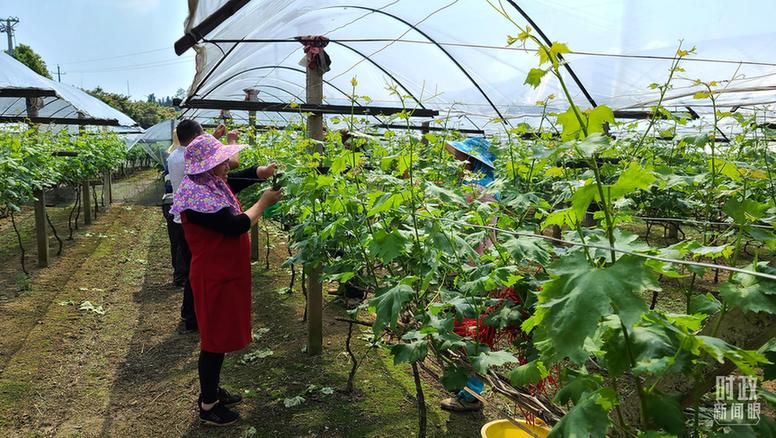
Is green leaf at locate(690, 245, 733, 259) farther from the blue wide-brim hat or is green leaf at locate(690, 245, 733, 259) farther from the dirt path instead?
the blue wide-brim hat

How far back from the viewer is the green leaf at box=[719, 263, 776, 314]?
1.17 meters

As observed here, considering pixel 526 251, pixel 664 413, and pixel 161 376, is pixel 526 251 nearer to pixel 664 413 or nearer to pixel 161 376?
pixel 664 413

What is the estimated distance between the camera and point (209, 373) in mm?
3225

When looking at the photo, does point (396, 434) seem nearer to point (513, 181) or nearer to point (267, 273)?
point (513, 181)

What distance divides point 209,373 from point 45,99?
1640 centimetres

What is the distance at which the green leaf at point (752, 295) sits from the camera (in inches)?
46.0

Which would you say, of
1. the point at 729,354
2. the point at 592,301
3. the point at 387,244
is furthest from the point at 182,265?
the point at 729,354

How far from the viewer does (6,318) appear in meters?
5.06

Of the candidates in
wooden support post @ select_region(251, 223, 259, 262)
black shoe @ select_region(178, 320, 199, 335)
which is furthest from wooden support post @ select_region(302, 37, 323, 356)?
wooden support post @ select_region(251, 223, 259, 262)

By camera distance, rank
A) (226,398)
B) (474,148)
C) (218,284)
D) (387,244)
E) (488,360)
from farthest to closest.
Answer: (474,148), (226,398), (218,284), (387,244), (488,360)

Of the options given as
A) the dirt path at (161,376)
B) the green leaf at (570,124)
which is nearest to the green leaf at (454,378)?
the green leaf at (570,124)

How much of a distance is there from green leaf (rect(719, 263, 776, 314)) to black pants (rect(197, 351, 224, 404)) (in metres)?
2.78

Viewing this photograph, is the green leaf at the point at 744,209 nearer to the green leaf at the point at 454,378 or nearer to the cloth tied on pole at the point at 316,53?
the green leaf at the point at 454,378

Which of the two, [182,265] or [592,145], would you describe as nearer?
[592,145]
